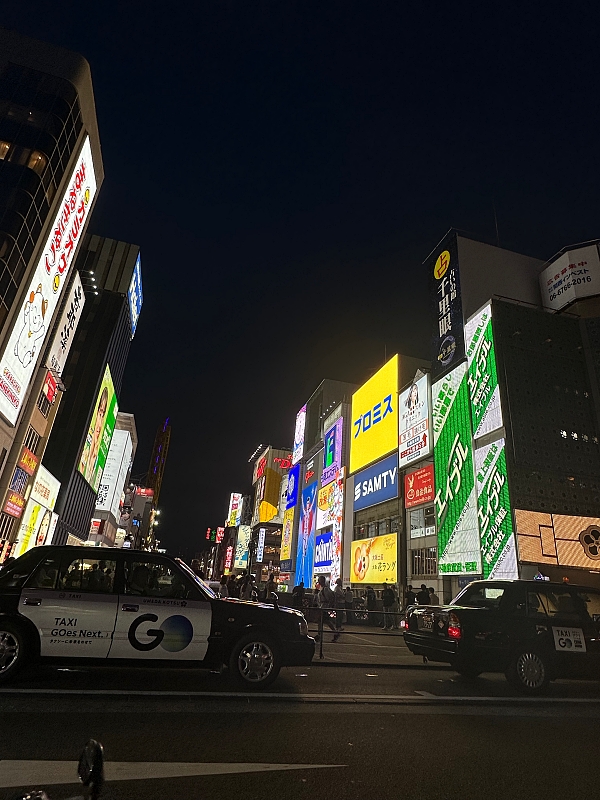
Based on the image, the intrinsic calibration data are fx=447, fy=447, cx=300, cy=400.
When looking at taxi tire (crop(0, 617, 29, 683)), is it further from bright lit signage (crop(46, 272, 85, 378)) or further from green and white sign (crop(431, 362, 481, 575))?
bright lit signage (crop(46, 272, 85, 378))

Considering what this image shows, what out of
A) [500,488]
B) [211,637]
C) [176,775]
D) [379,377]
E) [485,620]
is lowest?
[176,775]

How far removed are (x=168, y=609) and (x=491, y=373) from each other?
76.6 ft

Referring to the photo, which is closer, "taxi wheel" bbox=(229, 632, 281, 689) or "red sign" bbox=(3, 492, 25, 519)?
"taxi wheel" bbox=(229, 632, 281, 689)

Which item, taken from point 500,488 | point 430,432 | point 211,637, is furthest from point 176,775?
point 430,432

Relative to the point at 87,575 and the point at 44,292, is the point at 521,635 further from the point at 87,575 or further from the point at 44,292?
the point at 44,292

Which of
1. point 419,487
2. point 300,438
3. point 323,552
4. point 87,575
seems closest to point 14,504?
point 419,487

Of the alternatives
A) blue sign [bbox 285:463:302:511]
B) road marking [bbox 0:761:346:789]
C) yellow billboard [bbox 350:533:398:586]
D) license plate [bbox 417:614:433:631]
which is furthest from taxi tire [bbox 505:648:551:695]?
blue sign [bbox 285:463:302:511]

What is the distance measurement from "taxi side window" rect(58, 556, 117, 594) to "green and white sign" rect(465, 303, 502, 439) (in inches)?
866

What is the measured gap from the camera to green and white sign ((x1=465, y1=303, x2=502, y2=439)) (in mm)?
24688

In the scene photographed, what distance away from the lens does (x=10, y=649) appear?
5.73 metres

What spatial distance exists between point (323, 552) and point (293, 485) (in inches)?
732

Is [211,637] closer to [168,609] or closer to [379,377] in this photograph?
[168,609]

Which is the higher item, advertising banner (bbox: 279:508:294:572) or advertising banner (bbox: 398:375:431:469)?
advertising banner (bbox: 398:375:431:469)

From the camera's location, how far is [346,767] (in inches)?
145
